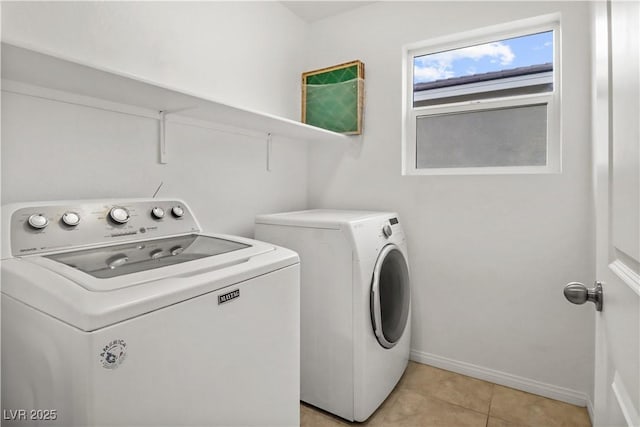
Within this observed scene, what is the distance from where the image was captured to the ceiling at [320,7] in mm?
2469

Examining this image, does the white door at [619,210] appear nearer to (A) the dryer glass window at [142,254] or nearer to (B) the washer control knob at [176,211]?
(A) the dryer glass window at [142,254]

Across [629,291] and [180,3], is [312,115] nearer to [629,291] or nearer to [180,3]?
[180,3]

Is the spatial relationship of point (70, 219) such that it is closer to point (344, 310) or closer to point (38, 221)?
point (38, 221)

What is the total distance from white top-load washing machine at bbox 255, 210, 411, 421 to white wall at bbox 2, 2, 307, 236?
18.2 inches

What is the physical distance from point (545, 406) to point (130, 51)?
2.79m

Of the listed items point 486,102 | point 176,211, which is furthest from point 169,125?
point 486,102

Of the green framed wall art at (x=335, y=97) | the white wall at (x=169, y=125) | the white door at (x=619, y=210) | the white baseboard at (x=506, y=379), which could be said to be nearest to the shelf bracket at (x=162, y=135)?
the white wall at (x=169, y=125)

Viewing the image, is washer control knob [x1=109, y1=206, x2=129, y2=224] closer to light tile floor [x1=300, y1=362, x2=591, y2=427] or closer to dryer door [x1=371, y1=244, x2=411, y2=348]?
dryer door [x1=371, y1=244, x2=411, y2=348]

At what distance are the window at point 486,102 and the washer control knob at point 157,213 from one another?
161 cm

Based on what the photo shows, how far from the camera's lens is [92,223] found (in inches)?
49.5

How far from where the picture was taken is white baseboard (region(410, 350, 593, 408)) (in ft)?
6.20

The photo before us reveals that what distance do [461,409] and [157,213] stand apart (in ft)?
6.06

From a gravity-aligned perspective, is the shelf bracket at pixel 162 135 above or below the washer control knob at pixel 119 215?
above

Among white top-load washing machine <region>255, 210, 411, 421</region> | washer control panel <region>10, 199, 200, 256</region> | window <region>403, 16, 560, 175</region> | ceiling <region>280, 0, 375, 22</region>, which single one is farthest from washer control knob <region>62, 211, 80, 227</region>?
ceiling <region>280, 0, 375, 22</region>
